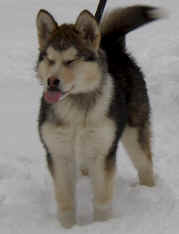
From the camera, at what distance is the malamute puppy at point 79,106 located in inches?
145

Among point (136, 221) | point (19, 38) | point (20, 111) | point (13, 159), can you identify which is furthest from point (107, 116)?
point (19, 38)

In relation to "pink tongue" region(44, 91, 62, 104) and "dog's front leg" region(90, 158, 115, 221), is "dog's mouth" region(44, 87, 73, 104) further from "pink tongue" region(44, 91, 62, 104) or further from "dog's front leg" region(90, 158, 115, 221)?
"dog's front leg" region(90, 158, 115, 221)

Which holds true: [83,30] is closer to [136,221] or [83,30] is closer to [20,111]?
[136,221]

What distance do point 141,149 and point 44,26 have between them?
5.71 feet

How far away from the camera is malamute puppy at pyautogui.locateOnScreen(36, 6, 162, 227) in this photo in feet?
12.1

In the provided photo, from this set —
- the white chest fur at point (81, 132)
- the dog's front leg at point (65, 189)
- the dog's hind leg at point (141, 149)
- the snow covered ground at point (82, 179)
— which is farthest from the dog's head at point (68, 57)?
the snow covered ground at point (82, 179)

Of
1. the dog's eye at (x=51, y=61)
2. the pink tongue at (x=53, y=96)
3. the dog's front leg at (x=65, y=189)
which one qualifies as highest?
the dog's eye at (x=51, y=61)

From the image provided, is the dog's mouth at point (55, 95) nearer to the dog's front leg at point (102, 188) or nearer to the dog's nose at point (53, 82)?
the dog's nose at point (53, 82)

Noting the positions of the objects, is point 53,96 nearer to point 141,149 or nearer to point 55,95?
point 55,95

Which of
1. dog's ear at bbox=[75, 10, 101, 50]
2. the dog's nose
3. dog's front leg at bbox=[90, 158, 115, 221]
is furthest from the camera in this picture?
dog's front leg at bbox=[90, 158, 115, 221]

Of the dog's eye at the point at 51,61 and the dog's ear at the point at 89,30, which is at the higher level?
the dog's ear at the point at 89,30

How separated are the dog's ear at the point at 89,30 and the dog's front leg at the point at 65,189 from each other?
103cm

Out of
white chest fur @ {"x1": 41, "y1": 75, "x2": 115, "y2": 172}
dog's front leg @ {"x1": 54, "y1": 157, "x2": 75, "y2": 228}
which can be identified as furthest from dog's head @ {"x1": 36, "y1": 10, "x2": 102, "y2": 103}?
dog's front leg @ {"x1": 54, "y1": 157, "x2": 75, "y2": 228}

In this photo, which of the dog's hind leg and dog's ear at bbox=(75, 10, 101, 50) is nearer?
dog's ear at bbox=(75, 10, 101, 50)
